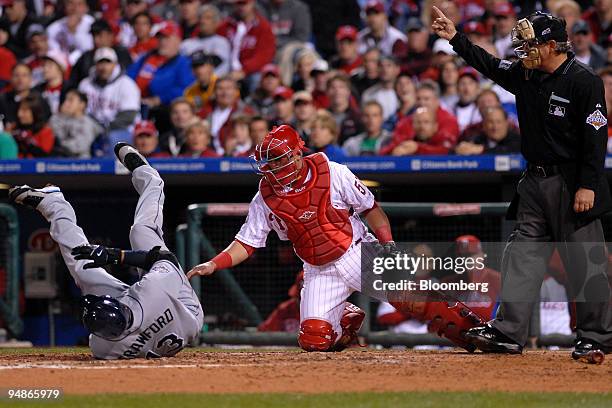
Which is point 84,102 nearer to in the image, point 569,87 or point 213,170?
point 213,170

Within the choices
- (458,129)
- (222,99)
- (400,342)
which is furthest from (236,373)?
(222,99)

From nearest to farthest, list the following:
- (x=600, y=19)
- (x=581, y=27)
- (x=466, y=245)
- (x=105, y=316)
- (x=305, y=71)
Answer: (x=105, y=316) → (x=466, y=245) → (x=581, y=27) → (x=600, y=19) → (x=305, y=71)

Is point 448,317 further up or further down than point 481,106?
further down

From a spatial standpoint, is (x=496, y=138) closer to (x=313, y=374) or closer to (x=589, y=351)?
(x=589, y=351)

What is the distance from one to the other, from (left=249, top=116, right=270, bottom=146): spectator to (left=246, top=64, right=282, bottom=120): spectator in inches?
45.1

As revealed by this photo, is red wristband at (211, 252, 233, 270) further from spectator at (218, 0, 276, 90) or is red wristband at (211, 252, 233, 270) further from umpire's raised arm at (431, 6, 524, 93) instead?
spectator at (218, 0, 276, 90)

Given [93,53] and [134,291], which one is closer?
[134,291]

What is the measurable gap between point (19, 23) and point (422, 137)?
21.0 feet

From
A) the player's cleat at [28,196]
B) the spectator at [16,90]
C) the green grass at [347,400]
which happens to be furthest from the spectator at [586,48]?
the green grass at [347,400]

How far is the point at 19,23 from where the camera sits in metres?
14.9

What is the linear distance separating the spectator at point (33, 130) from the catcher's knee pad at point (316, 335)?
5.12 meters

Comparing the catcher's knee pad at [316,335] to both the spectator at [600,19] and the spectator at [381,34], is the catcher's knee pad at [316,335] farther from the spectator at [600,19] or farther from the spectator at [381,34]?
the spectator at [600,19]

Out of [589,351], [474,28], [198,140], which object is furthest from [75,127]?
[589,351]

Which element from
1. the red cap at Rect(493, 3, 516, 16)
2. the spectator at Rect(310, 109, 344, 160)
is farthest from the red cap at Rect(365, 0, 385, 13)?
the spectator at Rect(310, 109, 344, 160)
